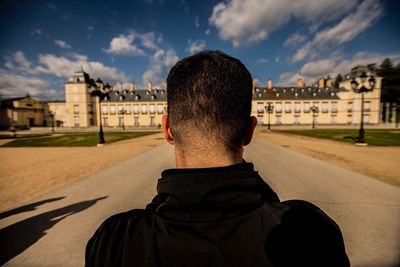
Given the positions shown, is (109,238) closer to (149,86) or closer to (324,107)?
(324,107)

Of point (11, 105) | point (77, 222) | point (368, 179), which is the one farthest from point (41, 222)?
point (11, 105)

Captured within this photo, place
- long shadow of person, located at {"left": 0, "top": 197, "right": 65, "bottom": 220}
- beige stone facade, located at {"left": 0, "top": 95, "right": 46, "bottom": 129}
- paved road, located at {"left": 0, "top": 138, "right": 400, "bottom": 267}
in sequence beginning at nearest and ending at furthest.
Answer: paved road, located at {"left": 0, "top": 138, "right": 400, "bottom": 267}, long shadow of person, located at {"left": 0, "top": 197, "right": 65, "bottom": 220}, beige stone facade, located at {"left": 0, "top": 95, "right": 46, "bottom": 129}

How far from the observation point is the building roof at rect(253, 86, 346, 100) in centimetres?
5452

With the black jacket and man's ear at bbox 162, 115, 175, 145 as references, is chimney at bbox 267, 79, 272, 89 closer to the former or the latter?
man's ear at bbox 162, 115, 175, 145

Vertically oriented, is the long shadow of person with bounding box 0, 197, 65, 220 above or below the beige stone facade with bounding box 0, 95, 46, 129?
below

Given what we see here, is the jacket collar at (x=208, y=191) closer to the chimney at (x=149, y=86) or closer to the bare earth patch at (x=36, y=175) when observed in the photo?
the bare earth patch at (x=36, y=175)

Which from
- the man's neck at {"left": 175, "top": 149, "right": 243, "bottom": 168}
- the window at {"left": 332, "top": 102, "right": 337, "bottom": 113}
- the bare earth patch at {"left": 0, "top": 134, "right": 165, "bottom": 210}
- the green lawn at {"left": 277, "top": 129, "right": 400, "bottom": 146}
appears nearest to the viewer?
the man's neck at {"left": 175, "top": 149, "right": 243, "bottom": 168}

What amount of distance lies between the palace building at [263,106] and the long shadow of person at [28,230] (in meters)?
49.7

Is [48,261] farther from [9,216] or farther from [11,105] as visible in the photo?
[11,105]

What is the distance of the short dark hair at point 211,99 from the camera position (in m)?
1.02

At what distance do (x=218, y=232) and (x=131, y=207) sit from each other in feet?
13.3

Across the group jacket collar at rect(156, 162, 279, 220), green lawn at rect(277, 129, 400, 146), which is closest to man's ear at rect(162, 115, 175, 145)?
jacket collar at rect(156, 162, 279, 220)

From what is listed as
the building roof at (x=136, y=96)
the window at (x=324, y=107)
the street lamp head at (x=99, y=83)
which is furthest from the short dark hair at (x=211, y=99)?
the window at (x=324, y=107)

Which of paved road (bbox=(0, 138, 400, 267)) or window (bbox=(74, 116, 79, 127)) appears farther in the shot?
window (bbox=(74, 116, 79, 127))
